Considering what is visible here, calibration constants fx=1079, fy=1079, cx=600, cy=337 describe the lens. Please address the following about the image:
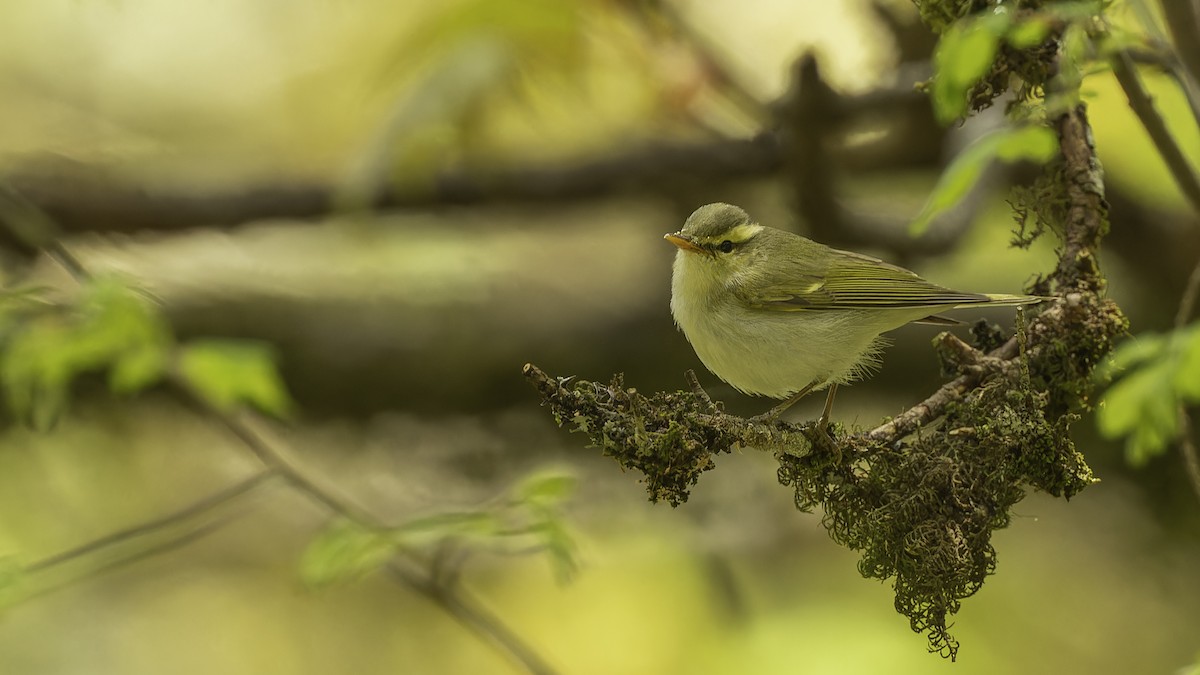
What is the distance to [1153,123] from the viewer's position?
2551mm

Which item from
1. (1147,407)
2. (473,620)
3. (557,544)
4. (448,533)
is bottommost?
(1147,407)

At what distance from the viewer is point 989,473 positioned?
2.30 metres

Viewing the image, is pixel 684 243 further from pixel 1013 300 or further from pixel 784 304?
pixel 1013 300

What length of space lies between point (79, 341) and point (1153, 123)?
2656 mm

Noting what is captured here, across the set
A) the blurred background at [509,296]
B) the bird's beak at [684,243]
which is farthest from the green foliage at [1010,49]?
the blurred background at [509,296]

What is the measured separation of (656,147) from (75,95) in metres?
4.08

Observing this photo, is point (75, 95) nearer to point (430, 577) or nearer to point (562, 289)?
point (562, 289)

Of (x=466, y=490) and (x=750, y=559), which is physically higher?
(x=466, y=490)

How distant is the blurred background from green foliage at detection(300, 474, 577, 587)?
1.28 m

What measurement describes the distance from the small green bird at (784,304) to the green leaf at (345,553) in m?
1.00

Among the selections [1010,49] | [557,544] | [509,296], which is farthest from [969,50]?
[509,296]

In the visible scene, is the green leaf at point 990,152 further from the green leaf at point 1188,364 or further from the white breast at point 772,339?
the white breast at point 772,339

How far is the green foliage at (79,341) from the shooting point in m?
2.60

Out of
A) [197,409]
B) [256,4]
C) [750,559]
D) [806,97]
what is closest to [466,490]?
[750,559]
